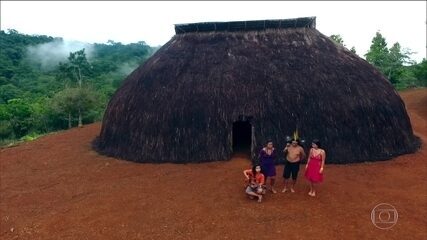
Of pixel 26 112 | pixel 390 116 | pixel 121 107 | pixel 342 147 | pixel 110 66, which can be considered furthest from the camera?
pixel 110 66

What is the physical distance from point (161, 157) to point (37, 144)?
6.96 metres

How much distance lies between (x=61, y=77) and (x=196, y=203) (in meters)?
24.7

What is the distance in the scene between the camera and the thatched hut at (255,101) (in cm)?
1077

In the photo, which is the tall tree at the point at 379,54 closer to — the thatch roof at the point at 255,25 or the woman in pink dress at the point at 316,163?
the thatch roof at the point at 255,25

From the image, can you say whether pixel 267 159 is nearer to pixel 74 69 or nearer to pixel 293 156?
pixel 293 156

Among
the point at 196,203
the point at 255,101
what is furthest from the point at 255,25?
the point at 196,203

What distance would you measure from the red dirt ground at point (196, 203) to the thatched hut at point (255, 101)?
0.55 m

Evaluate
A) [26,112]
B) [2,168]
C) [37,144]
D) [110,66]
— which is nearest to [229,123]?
[2,168]

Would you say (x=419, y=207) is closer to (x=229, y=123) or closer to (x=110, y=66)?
(x=229, y=123)

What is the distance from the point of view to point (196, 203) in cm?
859

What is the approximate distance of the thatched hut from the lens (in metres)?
10.8

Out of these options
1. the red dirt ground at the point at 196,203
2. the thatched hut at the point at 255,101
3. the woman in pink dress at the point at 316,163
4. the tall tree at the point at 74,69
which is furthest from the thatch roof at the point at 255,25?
the tall tree at the point at 74,69

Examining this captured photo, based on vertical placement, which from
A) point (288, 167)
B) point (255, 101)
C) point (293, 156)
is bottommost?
point (288, 167)

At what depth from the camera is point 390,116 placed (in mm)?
11336
